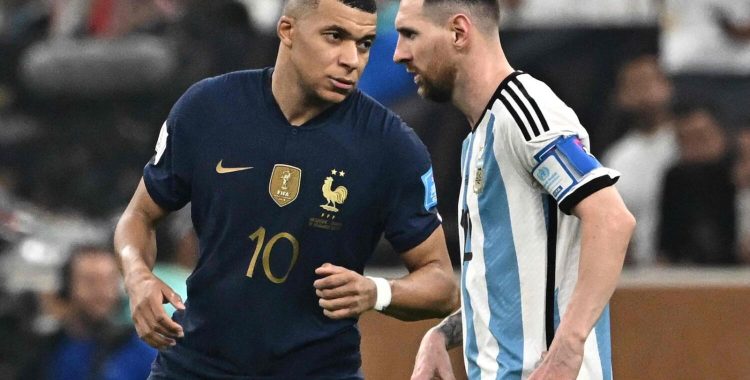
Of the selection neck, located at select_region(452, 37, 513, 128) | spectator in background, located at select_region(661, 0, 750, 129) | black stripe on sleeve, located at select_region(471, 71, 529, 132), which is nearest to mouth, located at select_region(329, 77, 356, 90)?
neck, located at select_region(452, 37, 513, 128)

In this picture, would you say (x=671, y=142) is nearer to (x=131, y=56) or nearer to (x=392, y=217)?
(x=131, y=56)

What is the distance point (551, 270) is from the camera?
169 inches

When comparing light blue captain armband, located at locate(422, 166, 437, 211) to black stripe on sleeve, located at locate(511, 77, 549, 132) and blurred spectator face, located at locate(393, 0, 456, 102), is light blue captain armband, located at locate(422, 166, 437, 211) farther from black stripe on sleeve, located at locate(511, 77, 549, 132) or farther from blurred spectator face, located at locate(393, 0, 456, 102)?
black stripe on sleeve, located at locate(511, 77, 549, 132)

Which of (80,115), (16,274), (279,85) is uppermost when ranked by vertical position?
(279,85)

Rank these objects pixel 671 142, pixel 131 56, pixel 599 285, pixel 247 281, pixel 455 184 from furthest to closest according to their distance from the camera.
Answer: pixel 131 56
pixel 671 142
pixel 455 184
pixel 247 281
pixel 599 285

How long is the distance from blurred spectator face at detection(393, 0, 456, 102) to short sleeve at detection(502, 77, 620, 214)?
1.27ft

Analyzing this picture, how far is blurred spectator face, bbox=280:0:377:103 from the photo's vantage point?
4641 mm

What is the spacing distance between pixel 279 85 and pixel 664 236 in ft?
12.7

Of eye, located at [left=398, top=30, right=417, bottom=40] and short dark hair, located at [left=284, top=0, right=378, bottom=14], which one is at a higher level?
short dark hair, located at [left=284, top=0, right=378, bottom=14]

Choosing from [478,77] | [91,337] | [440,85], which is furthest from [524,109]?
[91,337]

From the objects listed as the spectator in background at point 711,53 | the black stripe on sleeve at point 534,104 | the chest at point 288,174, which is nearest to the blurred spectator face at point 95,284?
the chest at point 288,174

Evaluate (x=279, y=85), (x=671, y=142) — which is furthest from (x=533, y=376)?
(x=671, y=142)

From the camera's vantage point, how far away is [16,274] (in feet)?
28.8

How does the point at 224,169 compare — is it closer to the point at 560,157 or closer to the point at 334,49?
the point at 334,49
